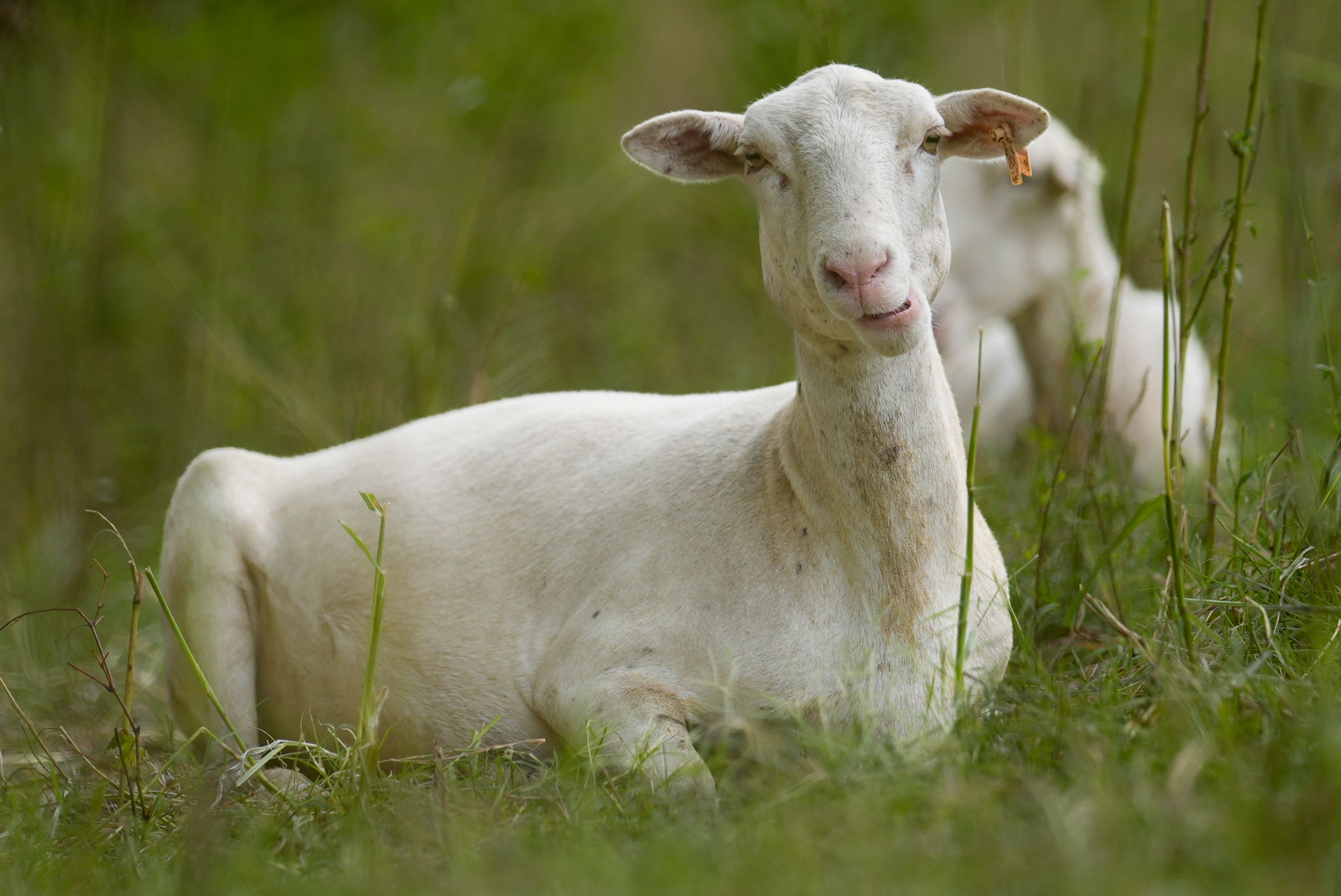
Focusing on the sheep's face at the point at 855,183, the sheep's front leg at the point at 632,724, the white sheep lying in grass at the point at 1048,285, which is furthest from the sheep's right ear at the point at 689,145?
the white sheep lying in grass at the point at 1048,285

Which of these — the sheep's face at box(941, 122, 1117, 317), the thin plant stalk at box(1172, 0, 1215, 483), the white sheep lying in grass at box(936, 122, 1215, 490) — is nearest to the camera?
the thin plant stalk at box(1172, 0, 1215, 483)

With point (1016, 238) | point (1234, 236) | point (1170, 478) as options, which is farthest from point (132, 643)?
point (1016, 238)

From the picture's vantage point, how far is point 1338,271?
4.09 m

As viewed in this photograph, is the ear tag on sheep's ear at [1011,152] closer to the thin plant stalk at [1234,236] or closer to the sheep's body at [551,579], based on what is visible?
the thin plant stalk at [1234,236]

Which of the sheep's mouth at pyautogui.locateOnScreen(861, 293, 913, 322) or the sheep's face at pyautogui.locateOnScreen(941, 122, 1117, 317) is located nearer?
the sheep's mouth at pyautogui.locateOnScreen(861, 293, 913, 322)

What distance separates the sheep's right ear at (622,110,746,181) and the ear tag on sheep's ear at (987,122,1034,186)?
0.54 meters

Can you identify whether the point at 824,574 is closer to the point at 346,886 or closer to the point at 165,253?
the point at 346,886

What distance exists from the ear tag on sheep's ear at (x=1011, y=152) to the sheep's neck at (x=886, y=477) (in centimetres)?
45

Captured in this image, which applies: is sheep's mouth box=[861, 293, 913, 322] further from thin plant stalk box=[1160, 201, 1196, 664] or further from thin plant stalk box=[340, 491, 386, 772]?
thin plant stalk box=[340, 491, 386, 772]

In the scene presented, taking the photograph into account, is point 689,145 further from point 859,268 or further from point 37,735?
point 37,735

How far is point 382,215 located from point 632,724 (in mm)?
4950

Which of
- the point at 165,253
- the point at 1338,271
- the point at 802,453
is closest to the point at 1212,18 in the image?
the point at 802,453

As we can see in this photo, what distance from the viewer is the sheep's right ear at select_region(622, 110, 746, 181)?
2.73 metres

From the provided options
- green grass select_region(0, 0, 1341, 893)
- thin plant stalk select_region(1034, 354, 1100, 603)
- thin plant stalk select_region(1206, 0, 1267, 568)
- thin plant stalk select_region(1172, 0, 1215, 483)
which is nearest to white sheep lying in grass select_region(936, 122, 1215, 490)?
green grass select_region(0, 0, 1341, 893)
